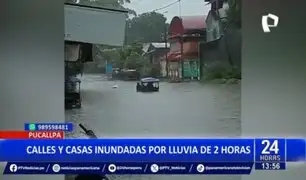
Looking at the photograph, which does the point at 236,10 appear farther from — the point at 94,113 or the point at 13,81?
the point at 13,81

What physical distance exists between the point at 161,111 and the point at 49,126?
1.18 metres

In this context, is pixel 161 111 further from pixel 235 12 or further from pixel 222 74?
pixel 235 12

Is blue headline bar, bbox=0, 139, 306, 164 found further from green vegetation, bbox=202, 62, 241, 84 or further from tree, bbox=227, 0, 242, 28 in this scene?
tree, bbox=227, 0, 242, 28

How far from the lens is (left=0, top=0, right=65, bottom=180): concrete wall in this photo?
5.88 metres

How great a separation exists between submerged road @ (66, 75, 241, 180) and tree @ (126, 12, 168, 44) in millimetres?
481

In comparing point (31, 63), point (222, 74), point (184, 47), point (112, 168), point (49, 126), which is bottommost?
point (112, 168)

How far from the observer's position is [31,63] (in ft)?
19.4

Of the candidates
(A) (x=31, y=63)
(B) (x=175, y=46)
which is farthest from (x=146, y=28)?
(A) (x=31, y=63)

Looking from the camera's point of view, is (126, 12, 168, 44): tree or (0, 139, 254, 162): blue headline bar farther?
(126, 12, 168, 44): tree

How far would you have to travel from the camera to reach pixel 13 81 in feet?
19.5

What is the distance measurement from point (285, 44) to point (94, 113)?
213 cm

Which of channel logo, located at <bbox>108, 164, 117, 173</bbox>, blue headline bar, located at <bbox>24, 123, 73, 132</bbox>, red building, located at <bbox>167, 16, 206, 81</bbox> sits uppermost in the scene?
red building, located at <bbox>167, 16, 206, 81</bbox>

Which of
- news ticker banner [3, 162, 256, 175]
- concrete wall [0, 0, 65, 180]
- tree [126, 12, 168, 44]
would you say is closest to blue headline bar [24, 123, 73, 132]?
concrete wall [0, 0, 65, 180]

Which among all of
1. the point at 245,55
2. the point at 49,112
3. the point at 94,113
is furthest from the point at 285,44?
the point at 49,112
